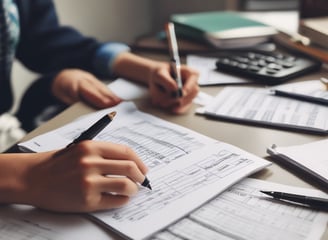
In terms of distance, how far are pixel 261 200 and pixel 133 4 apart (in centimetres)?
145

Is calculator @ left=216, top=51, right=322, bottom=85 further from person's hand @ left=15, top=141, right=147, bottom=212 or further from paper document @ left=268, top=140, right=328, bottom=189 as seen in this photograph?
person's hand @ left=15, top=141, right=147, bottom=212

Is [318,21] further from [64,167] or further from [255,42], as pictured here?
[64,167]

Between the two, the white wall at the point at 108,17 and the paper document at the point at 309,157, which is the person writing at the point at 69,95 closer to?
the paper document at the point at 309,157

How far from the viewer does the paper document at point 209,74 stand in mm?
1023

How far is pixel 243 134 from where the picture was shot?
2.59 ft

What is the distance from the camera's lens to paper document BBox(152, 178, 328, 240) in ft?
1.73

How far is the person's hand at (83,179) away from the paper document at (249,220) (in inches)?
3.3

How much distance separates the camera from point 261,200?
597mm

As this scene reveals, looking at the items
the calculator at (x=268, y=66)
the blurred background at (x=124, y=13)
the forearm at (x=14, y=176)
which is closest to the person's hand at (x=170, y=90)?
the calculator at (x=268, y=66)

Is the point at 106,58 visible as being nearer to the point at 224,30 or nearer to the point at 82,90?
the point at 82,90

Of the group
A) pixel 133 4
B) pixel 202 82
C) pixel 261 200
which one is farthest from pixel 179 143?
pixel 133 4

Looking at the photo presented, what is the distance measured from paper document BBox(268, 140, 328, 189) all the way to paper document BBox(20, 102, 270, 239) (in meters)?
0.04

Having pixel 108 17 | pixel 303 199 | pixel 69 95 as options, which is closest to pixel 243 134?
pixel 303 199

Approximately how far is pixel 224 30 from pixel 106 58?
1.07 feet
